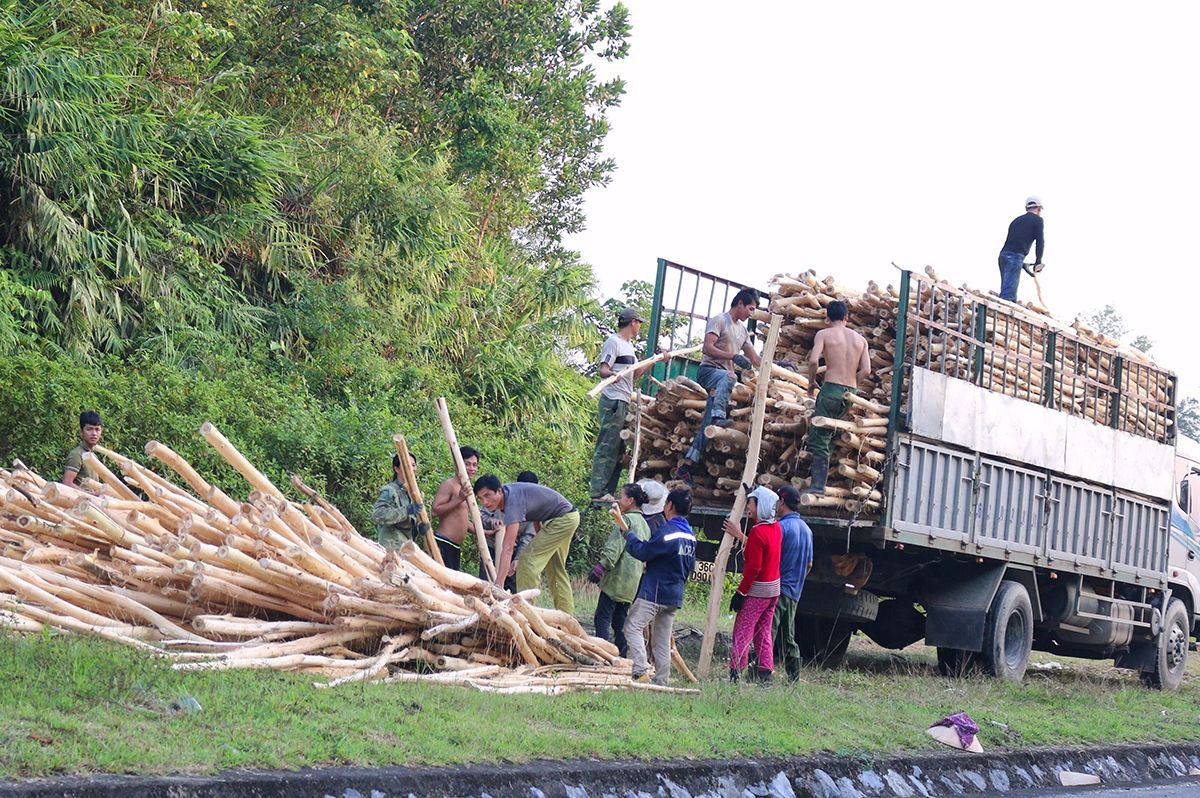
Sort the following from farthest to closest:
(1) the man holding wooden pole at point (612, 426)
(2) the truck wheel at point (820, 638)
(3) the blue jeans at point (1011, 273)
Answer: (3) the blue jeans at point (1011, 273)
(2) the truck wheel at point (820, 638)
(1) the man holding wooden pole at point (612, 426)

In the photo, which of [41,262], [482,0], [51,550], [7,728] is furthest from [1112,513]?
[482,0]

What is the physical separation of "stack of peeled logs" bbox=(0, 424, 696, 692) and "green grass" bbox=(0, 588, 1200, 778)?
0.44 meters

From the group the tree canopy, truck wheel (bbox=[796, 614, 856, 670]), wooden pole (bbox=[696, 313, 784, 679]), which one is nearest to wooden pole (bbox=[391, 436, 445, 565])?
wooden pole (bbox=[696, 313, 784, 679])

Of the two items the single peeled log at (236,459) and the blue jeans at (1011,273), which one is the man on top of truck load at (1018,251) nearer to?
the blue jeans at (1011,273)

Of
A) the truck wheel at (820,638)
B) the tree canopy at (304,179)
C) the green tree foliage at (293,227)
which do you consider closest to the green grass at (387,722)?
the truck wheel at (820,638)

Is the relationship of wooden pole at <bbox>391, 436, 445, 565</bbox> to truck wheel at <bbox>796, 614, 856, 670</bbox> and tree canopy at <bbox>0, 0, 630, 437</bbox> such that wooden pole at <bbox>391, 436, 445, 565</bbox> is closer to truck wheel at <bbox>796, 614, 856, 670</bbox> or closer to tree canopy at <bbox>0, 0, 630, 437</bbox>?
truck wheel at <bbox>796, 614, 856, 670</bbox>

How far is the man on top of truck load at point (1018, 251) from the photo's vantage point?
12.9 meters

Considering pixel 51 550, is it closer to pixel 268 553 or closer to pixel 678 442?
pixel 268 553

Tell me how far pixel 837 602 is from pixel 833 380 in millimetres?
2046

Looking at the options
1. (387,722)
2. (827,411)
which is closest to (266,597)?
(387,722)

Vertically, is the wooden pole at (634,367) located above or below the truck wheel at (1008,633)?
above

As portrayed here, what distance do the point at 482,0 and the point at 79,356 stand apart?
478 inches

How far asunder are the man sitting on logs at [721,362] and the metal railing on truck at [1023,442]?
1377 millimetres

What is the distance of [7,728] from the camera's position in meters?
4.69
